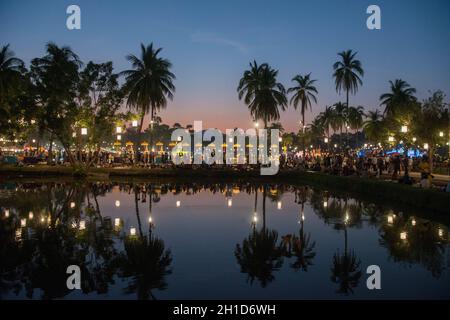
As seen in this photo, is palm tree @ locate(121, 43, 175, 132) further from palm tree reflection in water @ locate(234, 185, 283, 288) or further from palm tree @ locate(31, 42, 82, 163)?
palm tree reflection in water @ locate(234, 185, 283, 288)

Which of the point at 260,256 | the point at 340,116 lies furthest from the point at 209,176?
the point at 340,116

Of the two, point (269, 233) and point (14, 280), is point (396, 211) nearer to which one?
point (269, 233)

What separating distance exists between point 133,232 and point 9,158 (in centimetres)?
4463

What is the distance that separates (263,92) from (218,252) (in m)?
40.2

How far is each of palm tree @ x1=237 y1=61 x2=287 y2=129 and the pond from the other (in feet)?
104

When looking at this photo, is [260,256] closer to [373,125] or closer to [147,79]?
[147,79]

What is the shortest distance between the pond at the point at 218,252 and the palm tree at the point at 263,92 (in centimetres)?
3157

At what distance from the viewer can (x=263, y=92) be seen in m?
49.4

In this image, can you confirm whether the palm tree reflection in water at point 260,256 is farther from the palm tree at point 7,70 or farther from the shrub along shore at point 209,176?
the palm tree at point 7,70

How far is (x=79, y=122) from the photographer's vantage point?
3969 centimetres

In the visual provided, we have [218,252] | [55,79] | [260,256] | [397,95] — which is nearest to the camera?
[260,256]

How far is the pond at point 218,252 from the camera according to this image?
26.3 feet

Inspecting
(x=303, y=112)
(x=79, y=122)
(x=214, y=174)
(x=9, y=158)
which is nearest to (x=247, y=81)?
(x=303, y=112)

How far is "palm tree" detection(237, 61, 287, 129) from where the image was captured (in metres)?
49.7
